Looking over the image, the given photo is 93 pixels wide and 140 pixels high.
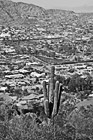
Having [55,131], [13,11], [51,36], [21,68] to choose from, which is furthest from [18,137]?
[13,11]

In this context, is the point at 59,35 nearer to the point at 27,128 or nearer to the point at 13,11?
the point at 13,11

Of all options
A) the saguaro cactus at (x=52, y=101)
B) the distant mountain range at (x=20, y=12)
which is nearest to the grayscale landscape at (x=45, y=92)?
the saguaro cactus at (x=52, y=101)

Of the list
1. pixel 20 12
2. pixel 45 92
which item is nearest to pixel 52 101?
pixel 45 92

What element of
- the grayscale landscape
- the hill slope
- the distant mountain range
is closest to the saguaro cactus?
the grayscale landscape

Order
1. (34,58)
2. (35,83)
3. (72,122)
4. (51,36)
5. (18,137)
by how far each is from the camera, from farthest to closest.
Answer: (51,36) < (34,58) < (35,83) < (72,122) < (18,137)

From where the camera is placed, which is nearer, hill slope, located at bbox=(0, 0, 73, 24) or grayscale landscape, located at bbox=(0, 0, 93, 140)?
grayscale landscape, located at bbox=(0, 0, 93, 140)

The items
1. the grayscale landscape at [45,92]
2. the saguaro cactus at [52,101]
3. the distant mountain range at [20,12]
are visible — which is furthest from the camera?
the distant mountain range at [20,12]

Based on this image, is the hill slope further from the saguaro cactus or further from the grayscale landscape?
the saguaro cactus

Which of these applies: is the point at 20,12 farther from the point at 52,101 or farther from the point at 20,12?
the point at 52,101

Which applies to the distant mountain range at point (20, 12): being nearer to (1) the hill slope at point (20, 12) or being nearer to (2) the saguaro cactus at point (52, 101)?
(1) the hill slope at point (20, 12)
